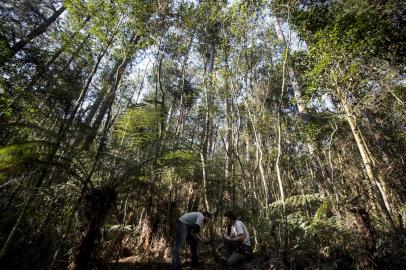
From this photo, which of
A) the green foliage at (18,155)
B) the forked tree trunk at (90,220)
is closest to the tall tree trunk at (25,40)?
the green foliage at (18,155)

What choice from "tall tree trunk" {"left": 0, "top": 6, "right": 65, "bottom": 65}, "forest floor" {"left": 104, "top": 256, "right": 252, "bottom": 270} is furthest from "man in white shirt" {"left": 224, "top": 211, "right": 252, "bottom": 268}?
"tall tree trunk" {"left": 0, "top": 6, "right": 65, "bottom": 65}

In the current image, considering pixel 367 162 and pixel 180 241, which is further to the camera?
pixel 367 162

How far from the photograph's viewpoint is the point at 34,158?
3.36 meters

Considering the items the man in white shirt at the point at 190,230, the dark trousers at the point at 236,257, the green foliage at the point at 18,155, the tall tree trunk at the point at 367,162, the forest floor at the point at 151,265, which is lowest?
the forest floor at the point at 151,265

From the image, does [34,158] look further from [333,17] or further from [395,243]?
[333,17]

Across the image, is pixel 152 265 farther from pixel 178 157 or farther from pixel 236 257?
pixel 178 157

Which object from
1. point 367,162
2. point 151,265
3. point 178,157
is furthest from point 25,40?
point 367,162

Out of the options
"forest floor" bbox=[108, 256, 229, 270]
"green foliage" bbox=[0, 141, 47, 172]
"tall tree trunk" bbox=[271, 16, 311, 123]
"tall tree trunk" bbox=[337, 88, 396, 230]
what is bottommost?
"forest floor" bbox=[108, 256, 229, 270]

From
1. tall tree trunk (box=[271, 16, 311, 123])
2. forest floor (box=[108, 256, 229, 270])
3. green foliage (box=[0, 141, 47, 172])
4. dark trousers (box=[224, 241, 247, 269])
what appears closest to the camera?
green foliage (box=[0, 141, 47, 172])

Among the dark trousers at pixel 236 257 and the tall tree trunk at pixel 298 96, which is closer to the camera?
the dark trousers at pixel 236 257

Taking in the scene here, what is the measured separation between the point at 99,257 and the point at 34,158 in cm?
186

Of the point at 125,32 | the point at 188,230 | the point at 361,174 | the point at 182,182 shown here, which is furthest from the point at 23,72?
the point at 361,174

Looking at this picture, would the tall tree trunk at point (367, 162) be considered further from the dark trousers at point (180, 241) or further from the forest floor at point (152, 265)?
the dark trousers at point (180, 241)

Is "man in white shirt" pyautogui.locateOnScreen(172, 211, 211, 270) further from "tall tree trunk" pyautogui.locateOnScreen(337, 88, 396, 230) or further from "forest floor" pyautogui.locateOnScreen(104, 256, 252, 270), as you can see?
"tall tree trunk" pyautogui.locateOnScreen(337, 88, 396, 230)
